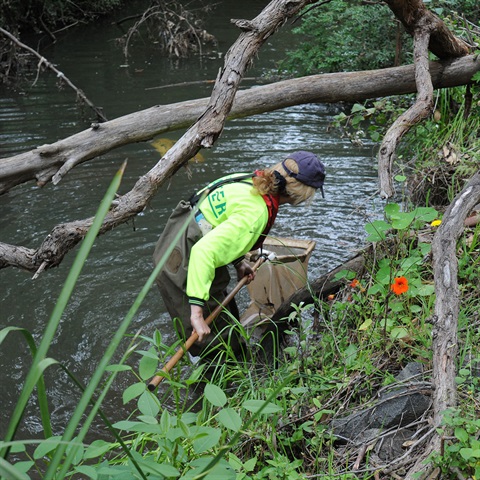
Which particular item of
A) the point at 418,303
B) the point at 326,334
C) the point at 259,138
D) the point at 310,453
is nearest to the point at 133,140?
the point at 326,334

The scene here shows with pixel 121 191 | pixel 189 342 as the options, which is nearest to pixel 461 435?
pixel 189 342

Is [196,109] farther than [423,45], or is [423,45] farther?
[423,45]

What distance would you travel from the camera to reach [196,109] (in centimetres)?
527

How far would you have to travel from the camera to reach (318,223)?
7043 millimetres

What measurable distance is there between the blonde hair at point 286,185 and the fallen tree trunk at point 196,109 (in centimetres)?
131

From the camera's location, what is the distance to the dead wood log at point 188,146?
3475 millimetres

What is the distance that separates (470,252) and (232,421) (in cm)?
237

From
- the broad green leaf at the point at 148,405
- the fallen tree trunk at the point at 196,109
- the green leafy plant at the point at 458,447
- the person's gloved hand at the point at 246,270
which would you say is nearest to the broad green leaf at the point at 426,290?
the green leafy plant at the point at 458,447

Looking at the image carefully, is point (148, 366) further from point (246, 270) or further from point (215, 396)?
point (246, 270)

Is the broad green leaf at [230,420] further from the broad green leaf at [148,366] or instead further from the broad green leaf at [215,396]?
the broad green leaf at [148,366]

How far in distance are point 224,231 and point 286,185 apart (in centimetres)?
46

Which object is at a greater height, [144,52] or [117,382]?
[144,52]

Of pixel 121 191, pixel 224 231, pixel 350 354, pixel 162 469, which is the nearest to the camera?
pixel 162 469

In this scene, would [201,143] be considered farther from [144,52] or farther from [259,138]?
[144,52]
